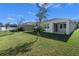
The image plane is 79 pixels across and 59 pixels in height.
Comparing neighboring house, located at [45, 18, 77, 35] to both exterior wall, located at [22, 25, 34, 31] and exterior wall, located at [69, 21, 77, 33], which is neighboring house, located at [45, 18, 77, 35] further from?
exterior wall, located at [22, 25, 34, 31]

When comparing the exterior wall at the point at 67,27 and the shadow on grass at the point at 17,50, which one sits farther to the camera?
the exterior wall at the point at 67,27

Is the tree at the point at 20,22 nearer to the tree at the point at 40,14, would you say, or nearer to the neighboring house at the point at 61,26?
the tree at the point at 40,14

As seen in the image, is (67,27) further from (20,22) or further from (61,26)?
Answer: (20,22)

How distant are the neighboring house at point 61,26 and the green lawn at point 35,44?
0.18m

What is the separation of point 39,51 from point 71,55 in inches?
35.3

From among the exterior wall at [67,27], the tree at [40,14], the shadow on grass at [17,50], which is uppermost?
the tree at [40,14]

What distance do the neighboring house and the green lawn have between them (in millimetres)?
178

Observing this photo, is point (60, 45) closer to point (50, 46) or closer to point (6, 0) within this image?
point (50, 46)

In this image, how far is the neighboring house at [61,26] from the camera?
21.5m

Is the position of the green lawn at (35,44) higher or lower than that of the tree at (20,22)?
lower

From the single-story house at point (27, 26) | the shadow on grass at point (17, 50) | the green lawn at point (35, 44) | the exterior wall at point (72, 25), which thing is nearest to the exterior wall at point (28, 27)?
the single-story house at point (27, 26)

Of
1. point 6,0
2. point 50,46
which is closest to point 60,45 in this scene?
point 50,46

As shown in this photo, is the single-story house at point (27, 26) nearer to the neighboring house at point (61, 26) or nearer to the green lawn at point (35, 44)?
the green lawn at point (35, 44)

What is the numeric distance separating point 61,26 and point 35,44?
2.94 feet
